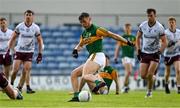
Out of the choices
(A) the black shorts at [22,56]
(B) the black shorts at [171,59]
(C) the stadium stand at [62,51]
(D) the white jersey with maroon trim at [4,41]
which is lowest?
(C) the stadium stand at [62,51]

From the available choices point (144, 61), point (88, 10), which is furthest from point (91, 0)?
point (144, 61)

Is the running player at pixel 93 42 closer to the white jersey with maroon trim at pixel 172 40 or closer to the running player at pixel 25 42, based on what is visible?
the running player at pixel 25 42

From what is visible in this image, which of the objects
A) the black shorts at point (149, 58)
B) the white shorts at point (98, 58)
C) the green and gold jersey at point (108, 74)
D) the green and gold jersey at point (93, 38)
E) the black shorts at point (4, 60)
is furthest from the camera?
the black shorts at point (4, 60)

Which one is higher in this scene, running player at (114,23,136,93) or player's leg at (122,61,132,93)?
running player at (114,23,136,93)

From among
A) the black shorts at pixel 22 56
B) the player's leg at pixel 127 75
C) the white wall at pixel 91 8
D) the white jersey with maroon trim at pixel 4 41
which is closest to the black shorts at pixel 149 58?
the black shorts at pixel 22 56

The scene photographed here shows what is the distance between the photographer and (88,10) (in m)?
39.0

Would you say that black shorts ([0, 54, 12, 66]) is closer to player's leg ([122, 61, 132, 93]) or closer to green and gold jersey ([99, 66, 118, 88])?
green and gold jersey ([99, 66, 118, 88])

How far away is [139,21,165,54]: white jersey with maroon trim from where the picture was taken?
2066 cm

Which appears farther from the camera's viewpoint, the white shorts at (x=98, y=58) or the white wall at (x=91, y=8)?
the white wall at (x=91, y=8)

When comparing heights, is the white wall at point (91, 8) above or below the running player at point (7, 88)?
above

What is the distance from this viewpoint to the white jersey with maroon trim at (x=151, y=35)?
67.8 ft

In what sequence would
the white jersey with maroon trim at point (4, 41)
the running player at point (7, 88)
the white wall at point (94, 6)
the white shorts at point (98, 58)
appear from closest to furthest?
the running player at point (7, 88) < the white shorts at point (98, 58) < the white jersey with maroon trim at point (4, 41) < the white wall at point (94, 6)

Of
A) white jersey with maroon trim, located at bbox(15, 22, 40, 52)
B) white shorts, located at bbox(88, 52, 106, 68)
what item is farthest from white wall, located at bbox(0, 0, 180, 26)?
white shorts, located at bbox(88, 52, 106, 68)

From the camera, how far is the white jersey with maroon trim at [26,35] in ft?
74.3
